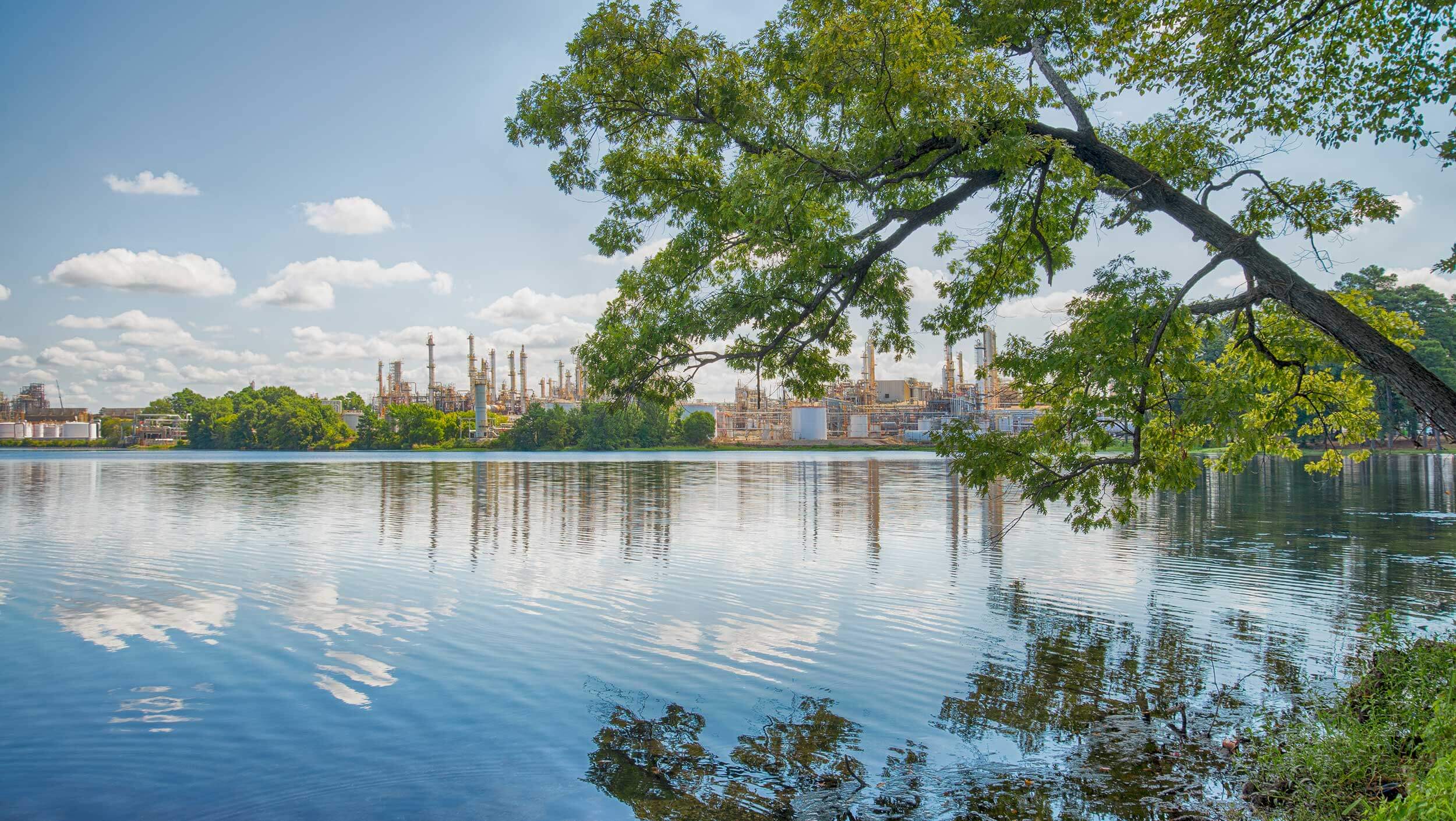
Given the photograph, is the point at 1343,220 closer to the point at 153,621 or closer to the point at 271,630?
the point at 271,630

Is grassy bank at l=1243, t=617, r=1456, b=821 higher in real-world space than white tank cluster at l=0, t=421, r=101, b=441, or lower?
lower

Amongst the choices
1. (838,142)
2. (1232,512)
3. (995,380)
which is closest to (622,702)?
(838,142)

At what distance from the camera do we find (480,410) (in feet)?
384

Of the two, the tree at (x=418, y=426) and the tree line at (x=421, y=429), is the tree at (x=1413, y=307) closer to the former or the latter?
the tree line at (x=421, y=429)

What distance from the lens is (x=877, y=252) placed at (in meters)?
9.24

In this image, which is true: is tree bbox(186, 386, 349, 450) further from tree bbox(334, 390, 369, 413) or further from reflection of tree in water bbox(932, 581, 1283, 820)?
reflection of tree in water bbox(932, 581, 1283, 820)

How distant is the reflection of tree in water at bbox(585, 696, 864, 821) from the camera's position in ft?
20.5

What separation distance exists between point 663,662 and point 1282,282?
292 inches

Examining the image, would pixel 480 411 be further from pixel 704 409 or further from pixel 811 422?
pixel 811 422

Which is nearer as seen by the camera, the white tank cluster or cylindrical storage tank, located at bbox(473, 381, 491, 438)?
cylindrical storage tank, located at bbox(473, 381, 491, 438)

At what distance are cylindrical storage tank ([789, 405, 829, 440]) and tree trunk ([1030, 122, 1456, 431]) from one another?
117m

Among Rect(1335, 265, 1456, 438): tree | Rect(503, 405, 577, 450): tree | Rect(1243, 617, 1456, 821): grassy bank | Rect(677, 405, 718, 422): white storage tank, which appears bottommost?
Rect(1243, 617, 1456, 821): grassy bank

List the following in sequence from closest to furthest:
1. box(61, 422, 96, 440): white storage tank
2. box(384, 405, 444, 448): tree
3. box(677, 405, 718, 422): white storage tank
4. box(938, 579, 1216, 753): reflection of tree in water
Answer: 1. box(938, 579, 1216, 753): reflection of tree in water
2. box(384, 405, 444, 448): tree
3. box(677, 405, 718, 422): white storage tank
4. box(61, 422, 96, 440): white storage tank

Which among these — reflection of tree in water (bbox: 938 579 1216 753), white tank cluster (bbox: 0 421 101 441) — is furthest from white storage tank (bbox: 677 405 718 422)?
reflection of tree in water (bbox: 938 579 1216 753)
